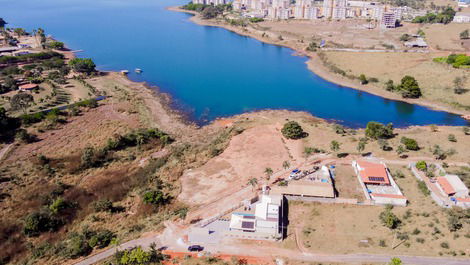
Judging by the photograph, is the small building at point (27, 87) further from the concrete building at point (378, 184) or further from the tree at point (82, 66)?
the concrete building at point (378, 184)

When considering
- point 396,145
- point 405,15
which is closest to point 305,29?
point 405,15

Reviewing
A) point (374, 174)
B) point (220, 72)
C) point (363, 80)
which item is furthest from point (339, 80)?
point (374, 174)

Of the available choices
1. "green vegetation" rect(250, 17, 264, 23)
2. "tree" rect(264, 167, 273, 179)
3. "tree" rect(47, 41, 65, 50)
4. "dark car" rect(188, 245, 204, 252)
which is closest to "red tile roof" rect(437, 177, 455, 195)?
"tree" rect(264, 167, 273, 179)

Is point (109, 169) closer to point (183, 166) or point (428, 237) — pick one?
point (183, 166)

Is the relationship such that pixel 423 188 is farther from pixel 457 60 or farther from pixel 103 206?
pixel 457 60

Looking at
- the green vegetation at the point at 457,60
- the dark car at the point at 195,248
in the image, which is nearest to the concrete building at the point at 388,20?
the green vegetation at the point at 457,60

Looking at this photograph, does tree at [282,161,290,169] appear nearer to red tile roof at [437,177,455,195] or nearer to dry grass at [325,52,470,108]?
red tile roof at [437,177,455,195]
